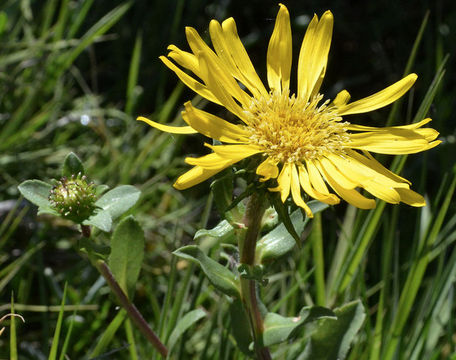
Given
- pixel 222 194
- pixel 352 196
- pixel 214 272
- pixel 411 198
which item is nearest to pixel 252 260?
pixel 214 272

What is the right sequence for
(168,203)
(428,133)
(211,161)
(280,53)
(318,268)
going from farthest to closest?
(168,203) < (318,268) < (280,53) < (428,133) < (211,161)

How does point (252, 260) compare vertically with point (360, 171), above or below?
below

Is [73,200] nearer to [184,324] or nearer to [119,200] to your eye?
[119,200]

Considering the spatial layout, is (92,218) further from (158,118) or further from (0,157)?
(158,118)

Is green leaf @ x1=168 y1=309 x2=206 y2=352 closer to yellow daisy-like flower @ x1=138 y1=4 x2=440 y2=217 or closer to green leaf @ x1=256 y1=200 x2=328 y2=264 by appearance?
green leaf @ x1=256 y1=200 x2=328 y2=264

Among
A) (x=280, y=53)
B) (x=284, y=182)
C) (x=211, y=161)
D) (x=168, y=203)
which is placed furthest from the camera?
(x=168, y=203)

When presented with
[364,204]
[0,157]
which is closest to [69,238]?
[0,157]

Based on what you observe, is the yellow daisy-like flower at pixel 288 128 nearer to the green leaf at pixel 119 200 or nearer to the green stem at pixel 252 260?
the green stem at pixel 252 260
